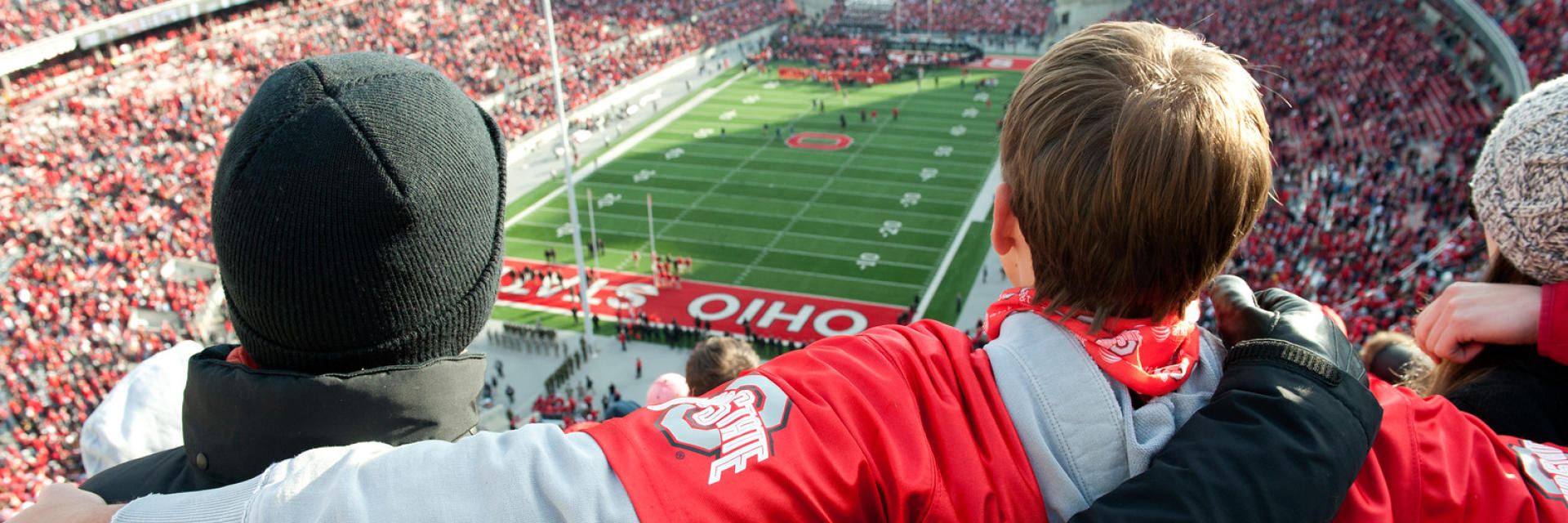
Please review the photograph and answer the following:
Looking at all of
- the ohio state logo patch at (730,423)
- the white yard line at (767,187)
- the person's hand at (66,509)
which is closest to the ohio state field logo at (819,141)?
the white yard line at (767,187)

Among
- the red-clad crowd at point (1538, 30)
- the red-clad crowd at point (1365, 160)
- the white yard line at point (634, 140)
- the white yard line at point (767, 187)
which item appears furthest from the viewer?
the white yard line at point (634, 140)

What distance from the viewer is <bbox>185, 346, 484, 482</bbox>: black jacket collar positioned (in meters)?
1.54

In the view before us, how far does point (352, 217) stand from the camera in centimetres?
152

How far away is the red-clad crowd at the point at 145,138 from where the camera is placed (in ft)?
58.1

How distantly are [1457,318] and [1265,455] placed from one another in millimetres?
1142

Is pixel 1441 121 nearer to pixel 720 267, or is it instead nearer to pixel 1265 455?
pixel 720 267

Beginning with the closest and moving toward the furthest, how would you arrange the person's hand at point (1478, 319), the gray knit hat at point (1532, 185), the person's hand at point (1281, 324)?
the person's hand at point (1281, 324) < the gray knit hat at point (1532, 185) < the person's hand at point (1478, 319)

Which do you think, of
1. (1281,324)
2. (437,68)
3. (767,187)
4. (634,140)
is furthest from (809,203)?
(1281,324)

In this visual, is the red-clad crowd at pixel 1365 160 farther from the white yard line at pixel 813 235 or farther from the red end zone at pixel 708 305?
the red end zone at pixel 708 305

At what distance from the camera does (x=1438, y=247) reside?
1577cm

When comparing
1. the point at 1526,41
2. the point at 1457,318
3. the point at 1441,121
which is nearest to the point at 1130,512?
the point at 1457,318

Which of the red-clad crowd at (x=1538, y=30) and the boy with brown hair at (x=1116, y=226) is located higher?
the boy with brown hair at (x=1116, y=226)

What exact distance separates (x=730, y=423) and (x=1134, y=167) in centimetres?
74

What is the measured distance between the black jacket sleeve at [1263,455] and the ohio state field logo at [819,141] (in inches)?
1257
